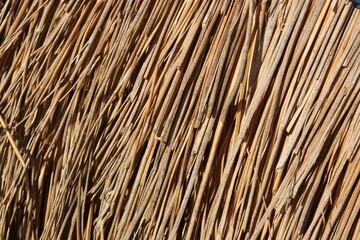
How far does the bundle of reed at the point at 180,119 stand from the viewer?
1462 mm

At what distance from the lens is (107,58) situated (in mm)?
1625

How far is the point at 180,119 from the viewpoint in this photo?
157cm

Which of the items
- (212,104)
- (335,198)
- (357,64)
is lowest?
(335,198)

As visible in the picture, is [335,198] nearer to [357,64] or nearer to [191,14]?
[357,64]

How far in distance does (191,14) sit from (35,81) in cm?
45

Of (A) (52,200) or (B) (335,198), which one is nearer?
(B) (335,198)

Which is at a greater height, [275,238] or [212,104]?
[212,104]

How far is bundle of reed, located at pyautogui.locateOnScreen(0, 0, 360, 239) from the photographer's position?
146 centimetres

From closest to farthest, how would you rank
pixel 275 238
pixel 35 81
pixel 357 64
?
pixel 357 64 → pixel 275 238 → pixel 35 81

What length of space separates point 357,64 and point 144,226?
2.12 feet

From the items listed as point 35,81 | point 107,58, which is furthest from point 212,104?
point 35,81

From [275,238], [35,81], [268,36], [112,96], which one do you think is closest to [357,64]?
[268,36]

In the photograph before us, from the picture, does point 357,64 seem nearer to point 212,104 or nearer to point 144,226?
point 212,104

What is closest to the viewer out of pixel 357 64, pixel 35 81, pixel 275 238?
pixel 357 64
